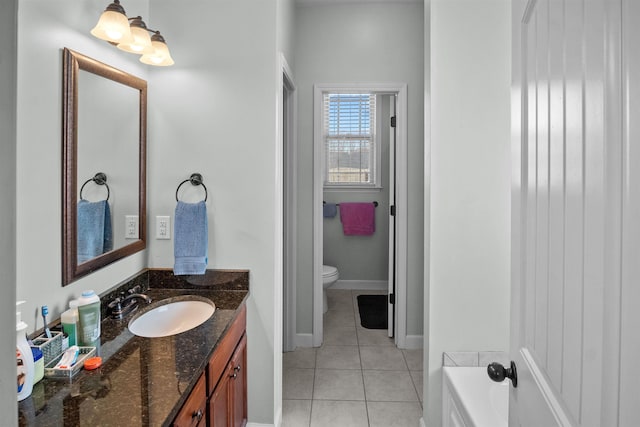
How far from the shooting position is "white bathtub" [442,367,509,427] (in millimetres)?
1564

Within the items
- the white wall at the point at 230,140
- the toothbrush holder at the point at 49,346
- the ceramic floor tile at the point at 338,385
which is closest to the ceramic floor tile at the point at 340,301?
the ceramic floor tile at the point at 338,385

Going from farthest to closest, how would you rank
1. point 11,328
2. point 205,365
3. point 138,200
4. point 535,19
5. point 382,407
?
1. point 382,407
2. point 138,200
3. point 205,365
4. point 535,19
5. point 11,328

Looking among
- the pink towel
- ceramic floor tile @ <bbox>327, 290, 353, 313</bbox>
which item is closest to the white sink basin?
ceramic floor tile @ <bbox>327, 290, 353, 313</bbox>

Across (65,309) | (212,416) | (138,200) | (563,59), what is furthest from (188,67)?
(563,59)

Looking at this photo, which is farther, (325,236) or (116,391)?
(325,236)

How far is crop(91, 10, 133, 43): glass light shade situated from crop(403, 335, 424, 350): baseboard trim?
2775 millimetres

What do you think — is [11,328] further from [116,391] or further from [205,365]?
[205,365]

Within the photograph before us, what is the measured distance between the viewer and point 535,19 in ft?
2.90

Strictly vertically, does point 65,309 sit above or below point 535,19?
below

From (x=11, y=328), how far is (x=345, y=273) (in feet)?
14.7

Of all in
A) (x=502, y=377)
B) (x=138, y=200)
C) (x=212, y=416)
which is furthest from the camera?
(x=138, y=200)

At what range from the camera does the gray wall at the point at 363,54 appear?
308 cm

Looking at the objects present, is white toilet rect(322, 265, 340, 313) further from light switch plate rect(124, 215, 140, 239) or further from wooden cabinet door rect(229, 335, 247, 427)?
light switch plate rect(124, 215, 140, 239)

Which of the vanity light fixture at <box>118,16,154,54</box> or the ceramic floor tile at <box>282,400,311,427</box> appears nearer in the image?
the vanity light fixture at <box>118,16,154,54</box>
